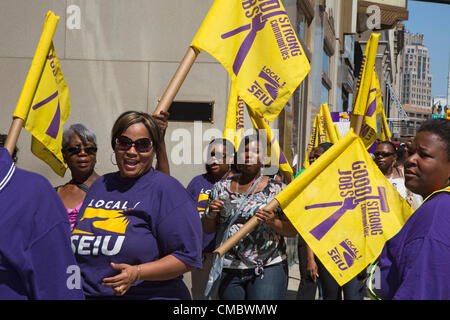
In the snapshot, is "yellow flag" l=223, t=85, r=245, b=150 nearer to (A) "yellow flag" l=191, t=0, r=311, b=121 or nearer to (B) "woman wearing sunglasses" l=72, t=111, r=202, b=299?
(A) "yellow flag" l=191, t=0, r=311, b=121

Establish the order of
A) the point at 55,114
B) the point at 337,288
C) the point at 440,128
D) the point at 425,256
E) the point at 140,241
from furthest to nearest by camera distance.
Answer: the point at 337,288 < the point at 55,114 < the point at 140,241 < the point at 440,128 < the point at 425,256

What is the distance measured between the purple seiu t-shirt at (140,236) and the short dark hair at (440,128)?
1.17m

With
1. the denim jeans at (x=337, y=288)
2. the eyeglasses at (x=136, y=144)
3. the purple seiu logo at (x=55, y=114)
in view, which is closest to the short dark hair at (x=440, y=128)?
the eyeglasses at (x=136, y=144)

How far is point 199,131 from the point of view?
7637 mm

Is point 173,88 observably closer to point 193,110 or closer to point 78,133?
point 78,133

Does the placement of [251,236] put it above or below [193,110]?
below

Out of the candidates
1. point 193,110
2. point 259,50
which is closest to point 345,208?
point 259,50

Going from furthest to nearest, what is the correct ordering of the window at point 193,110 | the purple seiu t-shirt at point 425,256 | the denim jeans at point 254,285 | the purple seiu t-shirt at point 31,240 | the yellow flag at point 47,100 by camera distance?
the window at point 193,110 < the denim jeans at point 254,285 < the yellow flag at point 47,100 < the purple seiu t-shirt at point 31,240 < the purple seiu t-shirt at point 425,256

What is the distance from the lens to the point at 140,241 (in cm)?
290

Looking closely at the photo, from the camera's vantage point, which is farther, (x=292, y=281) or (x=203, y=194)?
(x=292, y=281)

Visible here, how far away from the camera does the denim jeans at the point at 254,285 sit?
430 centimetres

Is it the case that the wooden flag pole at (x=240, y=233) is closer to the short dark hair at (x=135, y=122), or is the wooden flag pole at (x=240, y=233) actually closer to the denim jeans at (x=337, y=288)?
the short dark hair at (x=135, y=122)

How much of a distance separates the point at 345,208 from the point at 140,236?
5.71 feet
